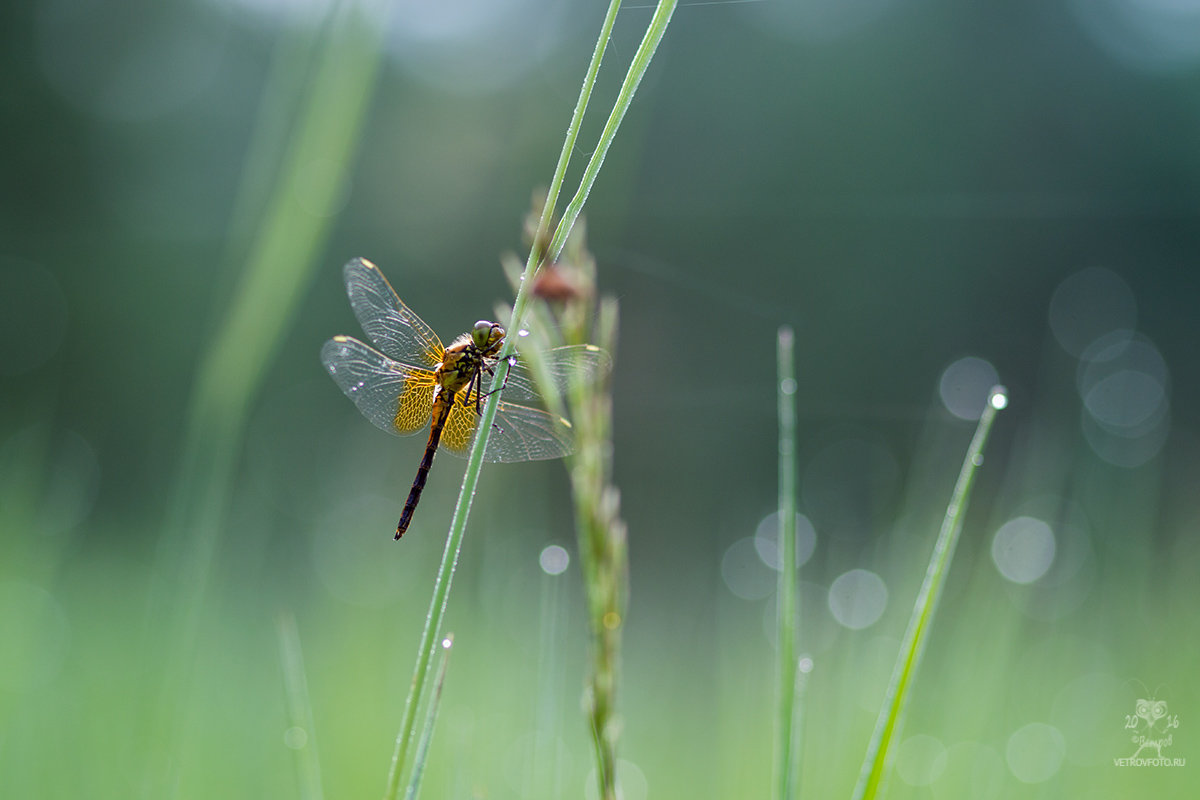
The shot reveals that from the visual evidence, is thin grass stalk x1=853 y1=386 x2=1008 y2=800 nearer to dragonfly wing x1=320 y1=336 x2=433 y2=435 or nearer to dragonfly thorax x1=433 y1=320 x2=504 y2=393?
dragonfly thorax x1=433 y1=320 x2=504 y2=393

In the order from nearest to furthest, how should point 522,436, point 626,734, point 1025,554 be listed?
1. point 522,436
2. point 1025,554
3. point 626,734

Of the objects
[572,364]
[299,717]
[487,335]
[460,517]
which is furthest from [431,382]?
[460,517]

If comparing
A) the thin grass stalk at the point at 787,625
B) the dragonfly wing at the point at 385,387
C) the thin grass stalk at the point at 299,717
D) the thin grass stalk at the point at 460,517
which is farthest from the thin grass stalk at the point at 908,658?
the dragonfly wing at the point at 385,387

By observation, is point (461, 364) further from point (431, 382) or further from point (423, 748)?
point (423, 748)

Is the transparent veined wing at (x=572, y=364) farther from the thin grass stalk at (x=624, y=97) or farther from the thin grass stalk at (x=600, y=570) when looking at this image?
the thin grass stalk at (x=624, y=97)

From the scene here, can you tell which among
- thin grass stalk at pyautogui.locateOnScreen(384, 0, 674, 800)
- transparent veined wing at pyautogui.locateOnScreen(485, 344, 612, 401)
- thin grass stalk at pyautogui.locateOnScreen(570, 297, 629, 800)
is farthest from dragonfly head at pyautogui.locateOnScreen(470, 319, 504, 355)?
thin grass stalk at pyautogui.locateOnScreen(384, 0, 674, 800)

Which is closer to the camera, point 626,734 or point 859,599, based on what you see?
point 859,599
